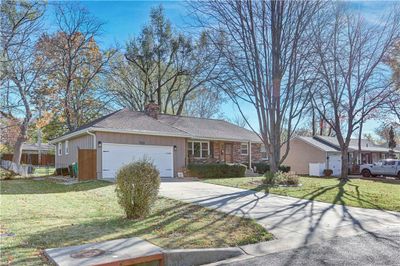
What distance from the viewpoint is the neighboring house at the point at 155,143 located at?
1895 centimetres

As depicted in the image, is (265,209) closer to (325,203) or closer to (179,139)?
(325,203)

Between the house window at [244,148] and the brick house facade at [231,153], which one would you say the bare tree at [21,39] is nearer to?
the brick house facade at [231,153]

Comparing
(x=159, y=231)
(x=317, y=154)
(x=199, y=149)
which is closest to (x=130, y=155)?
(x=199, y=149)

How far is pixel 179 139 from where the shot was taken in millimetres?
22281

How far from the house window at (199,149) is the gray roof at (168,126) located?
0.76 metres

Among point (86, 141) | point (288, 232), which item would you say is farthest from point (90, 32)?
point (288, 232)

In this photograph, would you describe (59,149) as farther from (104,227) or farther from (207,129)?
(104,227)

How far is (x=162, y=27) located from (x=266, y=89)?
20.3 metres

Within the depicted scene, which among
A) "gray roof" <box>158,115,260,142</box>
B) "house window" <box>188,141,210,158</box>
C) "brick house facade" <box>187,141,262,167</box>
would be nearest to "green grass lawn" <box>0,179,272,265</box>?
"gray roof" <box>158,115,260,142</box>

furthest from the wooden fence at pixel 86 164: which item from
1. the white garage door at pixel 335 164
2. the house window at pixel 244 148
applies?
the white garage door at pixel 335 164

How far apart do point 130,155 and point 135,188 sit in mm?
11986

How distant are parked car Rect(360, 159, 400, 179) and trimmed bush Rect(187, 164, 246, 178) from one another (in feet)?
41.4

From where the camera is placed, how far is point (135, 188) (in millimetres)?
7969

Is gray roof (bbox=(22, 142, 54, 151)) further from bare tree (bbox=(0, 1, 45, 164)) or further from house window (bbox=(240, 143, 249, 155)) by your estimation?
house window (bbox=(240, 143, 249, 155))
